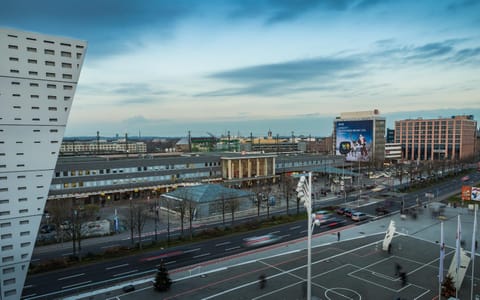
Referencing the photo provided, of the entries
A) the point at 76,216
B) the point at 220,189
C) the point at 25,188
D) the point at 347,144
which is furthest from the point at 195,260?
the point at 347,144

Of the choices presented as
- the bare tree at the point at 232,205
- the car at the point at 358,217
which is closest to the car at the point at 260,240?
the bare tree at the point at 232,205

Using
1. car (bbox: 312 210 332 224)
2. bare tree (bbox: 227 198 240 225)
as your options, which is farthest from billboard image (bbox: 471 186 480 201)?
bare tree (bbox: 227 198 240 225)

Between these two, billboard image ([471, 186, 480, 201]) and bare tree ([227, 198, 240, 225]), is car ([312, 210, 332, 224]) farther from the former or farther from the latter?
billboard image ([471, 186, 480, 201])

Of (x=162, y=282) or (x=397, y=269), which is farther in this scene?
(x=397, y=269)

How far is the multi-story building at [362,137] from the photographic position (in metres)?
121

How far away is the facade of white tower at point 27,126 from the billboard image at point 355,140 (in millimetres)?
109905

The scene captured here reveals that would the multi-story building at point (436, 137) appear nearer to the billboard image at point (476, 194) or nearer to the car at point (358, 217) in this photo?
the billboard image at point (476, 194)

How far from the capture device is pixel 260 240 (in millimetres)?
37906

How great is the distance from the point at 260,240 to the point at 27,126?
83.8 feet

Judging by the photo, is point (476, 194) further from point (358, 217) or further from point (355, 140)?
point (355, 140)

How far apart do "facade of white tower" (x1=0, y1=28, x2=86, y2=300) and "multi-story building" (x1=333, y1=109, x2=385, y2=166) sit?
358ft

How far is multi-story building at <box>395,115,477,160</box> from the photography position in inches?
5359

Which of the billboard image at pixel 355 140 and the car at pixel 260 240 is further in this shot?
the billboard image at pixel 355 140

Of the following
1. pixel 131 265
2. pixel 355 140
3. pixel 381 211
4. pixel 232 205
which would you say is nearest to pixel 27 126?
pixel 131 265
